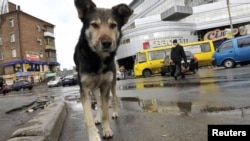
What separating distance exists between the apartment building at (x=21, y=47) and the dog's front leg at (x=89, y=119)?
6249cm

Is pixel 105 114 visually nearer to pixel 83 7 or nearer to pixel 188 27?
pixel 83 7

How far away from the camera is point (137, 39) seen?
6266 cm

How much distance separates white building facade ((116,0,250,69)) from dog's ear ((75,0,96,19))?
54.8 meters

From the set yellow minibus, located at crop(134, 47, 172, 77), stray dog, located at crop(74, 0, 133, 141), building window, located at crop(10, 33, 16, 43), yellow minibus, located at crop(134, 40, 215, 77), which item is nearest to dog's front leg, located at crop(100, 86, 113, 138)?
stray dog, located at crop(74, 0, 133, 141)

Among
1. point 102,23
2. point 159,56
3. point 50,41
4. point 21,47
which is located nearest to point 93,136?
point 102,23

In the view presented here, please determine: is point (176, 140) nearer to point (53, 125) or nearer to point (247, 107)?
point (53, 125)

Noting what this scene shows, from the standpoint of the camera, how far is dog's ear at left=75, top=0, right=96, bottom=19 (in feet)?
14.9

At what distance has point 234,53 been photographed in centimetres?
2267

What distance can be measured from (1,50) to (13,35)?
13.8 ft

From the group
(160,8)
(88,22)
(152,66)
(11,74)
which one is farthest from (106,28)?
(160,8)

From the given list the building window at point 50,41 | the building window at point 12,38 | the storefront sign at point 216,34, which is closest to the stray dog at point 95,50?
the storefront sign at point 216,34

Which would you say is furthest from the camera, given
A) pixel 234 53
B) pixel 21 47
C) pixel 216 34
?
pixel 21 47

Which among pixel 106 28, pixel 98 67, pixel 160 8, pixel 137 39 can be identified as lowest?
pixel 98 67

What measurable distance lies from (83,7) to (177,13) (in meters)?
67.2
